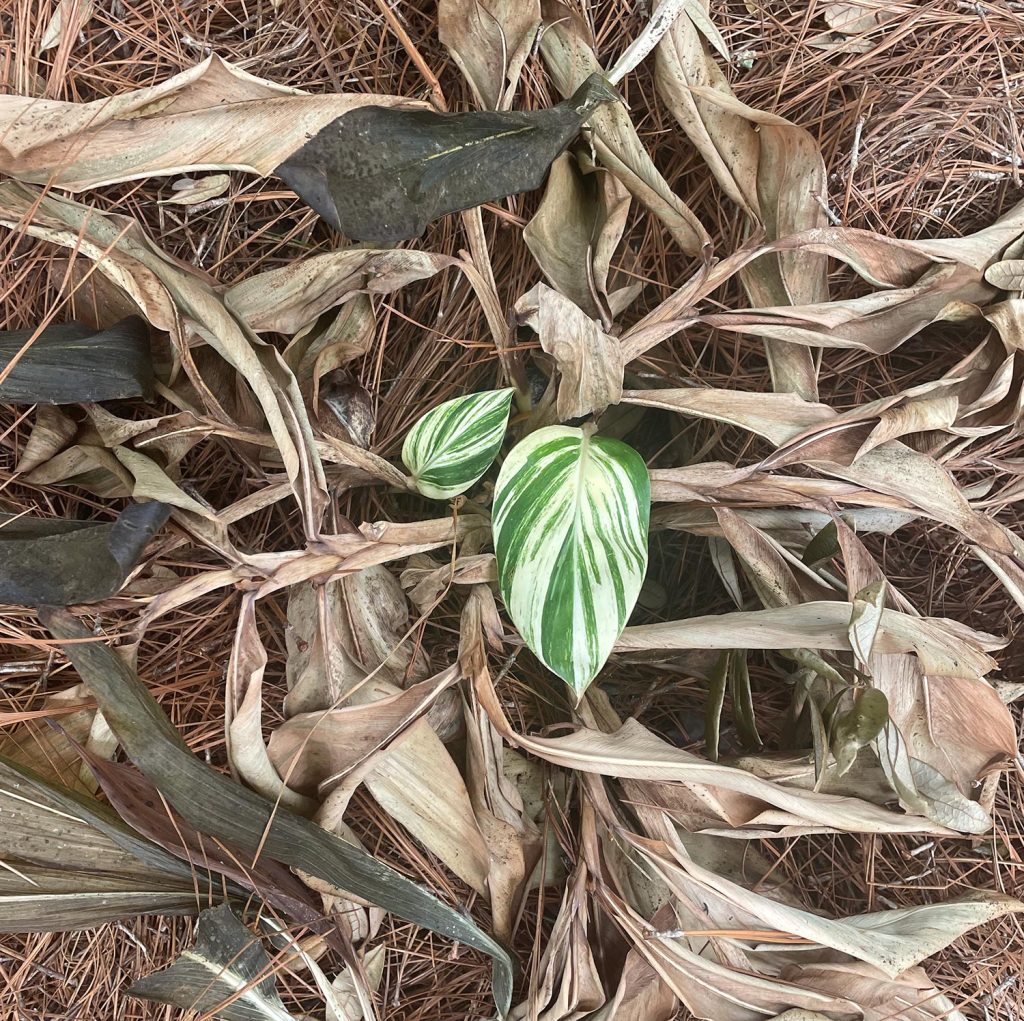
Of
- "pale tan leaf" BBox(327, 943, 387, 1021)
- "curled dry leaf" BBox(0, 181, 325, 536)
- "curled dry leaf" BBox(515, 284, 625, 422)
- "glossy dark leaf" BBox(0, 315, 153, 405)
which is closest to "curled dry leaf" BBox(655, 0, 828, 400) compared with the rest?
"curled dry leaf" BBox(515, 284, 625, 422)

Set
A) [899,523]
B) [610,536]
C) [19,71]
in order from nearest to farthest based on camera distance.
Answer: [610,536]
[19,71]
[899,523]

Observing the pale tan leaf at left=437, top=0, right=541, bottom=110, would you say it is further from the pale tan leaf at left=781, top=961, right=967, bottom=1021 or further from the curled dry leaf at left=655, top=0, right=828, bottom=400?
the pale tan leaf at left=781, top=961, right=967, bottom=1021

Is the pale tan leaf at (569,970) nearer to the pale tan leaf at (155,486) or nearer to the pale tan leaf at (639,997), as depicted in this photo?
the pale tan leaf at (639,997)

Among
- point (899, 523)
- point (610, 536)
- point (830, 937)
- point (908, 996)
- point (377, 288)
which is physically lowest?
point (908, 996)

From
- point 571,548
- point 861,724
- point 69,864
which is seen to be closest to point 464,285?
point 571,548

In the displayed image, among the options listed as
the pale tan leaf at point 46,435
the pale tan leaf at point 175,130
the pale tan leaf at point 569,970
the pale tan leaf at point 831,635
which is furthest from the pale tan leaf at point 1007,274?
the pale tan leaf at point 46,435

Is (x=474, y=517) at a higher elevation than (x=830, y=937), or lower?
higher

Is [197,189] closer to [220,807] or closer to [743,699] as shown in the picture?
[220,807]

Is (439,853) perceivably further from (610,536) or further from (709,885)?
(610,536)

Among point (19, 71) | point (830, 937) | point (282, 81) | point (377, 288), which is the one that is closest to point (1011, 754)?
point (830, 937)
